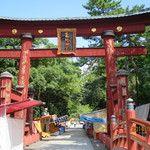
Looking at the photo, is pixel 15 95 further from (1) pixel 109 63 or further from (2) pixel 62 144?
(1) pixel 109 63

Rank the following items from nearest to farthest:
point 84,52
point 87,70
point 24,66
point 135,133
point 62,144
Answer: point 135,133, point 24,66, point 84,52, point 62,144, point 87,70

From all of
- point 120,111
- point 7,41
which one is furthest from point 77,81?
point 120,111

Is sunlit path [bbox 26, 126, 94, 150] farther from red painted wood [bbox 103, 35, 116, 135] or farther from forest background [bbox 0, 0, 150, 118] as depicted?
forest background [bbox 0, 0, 150, 118]

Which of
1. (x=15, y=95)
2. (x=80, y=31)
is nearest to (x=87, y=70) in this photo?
(x=80, y=31)

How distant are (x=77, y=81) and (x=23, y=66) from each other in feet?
47.8

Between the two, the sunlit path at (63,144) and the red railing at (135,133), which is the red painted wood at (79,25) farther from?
the red railing at (135,133)

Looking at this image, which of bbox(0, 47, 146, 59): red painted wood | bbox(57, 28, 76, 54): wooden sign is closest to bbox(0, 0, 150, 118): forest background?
bbox(0, 47, 146, 59): red painted wood

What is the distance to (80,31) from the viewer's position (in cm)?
1192

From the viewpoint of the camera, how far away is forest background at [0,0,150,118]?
18.4 meters

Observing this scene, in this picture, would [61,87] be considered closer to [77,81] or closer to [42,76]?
[77,81]

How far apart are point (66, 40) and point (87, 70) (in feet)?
42.4

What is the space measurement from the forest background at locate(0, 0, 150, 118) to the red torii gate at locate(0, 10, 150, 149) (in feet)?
16.2

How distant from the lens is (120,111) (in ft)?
28.7

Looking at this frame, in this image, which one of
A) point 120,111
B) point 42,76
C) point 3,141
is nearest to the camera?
point 3,141
